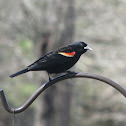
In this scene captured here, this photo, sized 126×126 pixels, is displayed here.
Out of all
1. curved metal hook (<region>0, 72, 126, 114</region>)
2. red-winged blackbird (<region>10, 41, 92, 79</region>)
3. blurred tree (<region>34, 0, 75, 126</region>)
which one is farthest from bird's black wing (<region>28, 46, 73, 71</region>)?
blurred tree (<region>34, 0, 75, 126</region>)

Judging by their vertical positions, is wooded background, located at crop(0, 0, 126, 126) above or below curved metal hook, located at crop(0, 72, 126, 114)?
above

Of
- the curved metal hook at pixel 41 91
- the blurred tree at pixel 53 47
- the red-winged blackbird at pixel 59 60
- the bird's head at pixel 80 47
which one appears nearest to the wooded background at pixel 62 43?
the blurred tree at pixel 53 47

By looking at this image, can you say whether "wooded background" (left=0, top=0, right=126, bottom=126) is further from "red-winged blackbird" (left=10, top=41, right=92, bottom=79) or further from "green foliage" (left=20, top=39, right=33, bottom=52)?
"red-winged blackbird" (left=10, top=41, right=92, bottom=79)

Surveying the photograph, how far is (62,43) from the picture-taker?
40.0ft

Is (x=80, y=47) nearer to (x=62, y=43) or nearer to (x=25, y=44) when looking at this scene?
(x=62, y=43)

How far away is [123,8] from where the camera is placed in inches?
583

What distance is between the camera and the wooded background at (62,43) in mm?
11680

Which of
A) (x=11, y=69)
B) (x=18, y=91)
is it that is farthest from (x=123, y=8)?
(x=18, y=91)

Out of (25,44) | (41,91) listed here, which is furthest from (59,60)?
(25,44)

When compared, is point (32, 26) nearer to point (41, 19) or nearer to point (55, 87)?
point (41, 19)

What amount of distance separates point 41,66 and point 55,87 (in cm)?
894

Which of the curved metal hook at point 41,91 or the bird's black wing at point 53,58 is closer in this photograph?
the curved metal hook at point 41,91

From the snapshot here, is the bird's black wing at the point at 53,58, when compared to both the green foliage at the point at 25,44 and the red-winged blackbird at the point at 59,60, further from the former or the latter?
the green foliage at the point at 25,44

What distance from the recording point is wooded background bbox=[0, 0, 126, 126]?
11.7m
